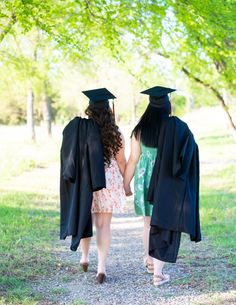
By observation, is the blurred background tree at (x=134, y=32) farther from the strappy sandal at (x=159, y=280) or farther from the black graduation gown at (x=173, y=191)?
the strappy sandal at (x=159, y=280)

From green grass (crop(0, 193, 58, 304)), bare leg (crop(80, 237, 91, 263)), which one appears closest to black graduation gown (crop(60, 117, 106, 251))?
bare leg (crop(80, 237, 91, 263))

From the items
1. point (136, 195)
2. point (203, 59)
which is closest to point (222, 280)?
point (136, 195)

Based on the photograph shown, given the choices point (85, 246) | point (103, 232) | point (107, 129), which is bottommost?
point (85, 246)

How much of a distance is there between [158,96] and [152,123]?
0.98 feet

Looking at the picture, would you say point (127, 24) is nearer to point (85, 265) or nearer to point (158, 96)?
point (158, 96)

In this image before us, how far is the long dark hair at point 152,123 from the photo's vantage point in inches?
247

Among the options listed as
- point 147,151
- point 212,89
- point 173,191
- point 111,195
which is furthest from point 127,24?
point 212,89

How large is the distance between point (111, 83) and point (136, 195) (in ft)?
126

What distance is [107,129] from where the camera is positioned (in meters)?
6.32

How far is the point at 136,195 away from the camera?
6.55 meters

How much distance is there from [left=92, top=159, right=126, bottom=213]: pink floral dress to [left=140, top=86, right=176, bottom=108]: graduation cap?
0.80 metres

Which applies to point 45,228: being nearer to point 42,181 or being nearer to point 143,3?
point 143,3

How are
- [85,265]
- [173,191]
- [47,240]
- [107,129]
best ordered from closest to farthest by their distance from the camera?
1. [173,191]
2. [107,129]
3. [85,265]
4. [47,240]

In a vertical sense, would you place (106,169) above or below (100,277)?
above
